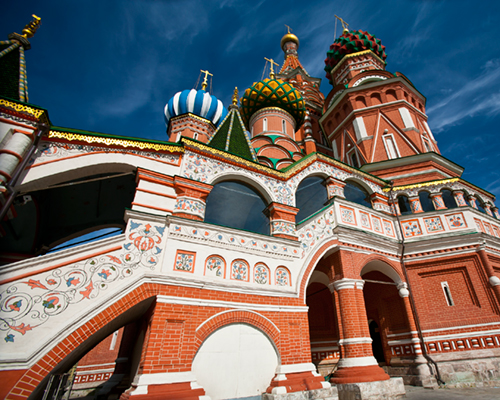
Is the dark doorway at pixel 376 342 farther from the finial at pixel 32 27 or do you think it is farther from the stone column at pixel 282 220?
the finial at pixel 32 27

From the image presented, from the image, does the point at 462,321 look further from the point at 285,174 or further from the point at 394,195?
the point at 285,174

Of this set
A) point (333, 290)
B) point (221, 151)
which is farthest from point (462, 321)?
point (221, 151)

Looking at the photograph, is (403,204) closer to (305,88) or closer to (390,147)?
(390,147)

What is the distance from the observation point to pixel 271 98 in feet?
63.6

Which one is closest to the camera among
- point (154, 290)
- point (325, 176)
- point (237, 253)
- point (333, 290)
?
point (154, 290)

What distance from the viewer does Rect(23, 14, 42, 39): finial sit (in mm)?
7241

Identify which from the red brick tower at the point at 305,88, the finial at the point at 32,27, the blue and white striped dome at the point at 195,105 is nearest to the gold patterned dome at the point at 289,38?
the red brick tower at the point at 305,88

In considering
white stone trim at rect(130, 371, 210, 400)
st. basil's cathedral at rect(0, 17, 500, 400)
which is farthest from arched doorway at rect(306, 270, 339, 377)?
white stone trim at rect(130, 371, 210, 400)

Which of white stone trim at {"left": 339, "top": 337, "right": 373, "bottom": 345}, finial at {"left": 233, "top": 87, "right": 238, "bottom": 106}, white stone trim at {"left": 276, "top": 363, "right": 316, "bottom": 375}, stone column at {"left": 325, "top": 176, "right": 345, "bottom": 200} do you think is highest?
finial at {"left": 233, "top": 87, "right": 238, "bottom": 106}

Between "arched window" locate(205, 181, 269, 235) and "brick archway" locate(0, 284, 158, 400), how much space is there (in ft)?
15.7

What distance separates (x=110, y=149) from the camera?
258 inches

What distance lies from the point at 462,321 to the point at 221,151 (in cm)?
830

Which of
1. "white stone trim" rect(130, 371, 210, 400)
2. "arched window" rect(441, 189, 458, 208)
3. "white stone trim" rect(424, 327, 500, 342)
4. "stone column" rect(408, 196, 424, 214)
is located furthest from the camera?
"arched window" rect(441, 189, 458, 208)

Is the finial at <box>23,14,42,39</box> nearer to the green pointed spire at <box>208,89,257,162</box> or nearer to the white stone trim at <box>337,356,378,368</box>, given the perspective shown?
the green pointed spire at <box>208,89,257,162</box>
